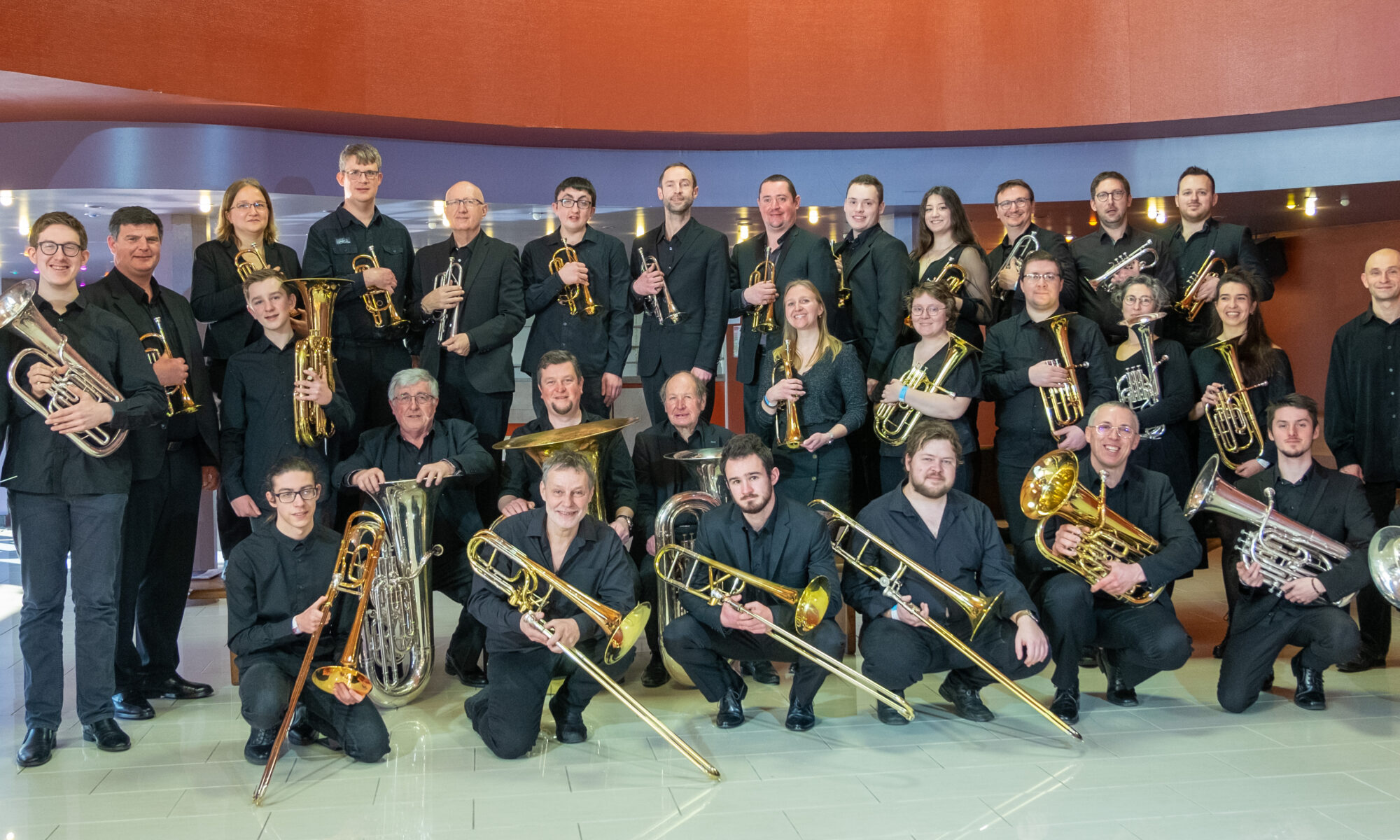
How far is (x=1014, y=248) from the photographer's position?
5.29 meters

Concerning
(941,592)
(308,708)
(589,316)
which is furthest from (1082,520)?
(308,708)

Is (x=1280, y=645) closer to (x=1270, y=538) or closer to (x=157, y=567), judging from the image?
(x=1270, y=538)

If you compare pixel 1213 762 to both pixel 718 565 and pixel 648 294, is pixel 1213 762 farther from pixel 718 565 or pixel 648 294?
pixel 648 294

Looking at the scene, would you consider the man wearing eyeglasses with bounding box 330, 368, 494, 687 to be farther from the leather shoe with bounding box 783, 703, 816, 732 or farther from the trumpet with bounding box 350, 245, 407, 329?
the leather shoe with bounding box 783, 703, 816, 732

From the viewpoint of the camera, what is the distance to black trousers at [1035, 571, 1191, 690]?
406 centimetres

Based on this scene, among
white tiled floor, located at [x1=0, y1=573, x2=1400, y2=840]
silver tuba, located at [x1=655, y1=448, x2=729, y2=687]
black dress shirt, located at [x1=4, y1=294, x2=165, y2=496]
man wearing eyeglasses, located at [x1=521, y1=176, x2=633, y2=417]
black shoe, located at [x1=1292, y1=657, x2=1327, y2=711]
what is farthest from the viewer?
man wearing eyeglasses, located at [x1=521, y1=176, x2=633, y2=417]

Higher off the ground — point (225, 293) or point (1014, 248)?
point (1014, 248)

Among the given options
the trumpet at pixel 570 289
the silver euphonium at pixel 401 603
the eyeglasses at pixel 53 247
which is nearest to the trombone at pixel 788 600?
the silver euphonium at pixel 401 603

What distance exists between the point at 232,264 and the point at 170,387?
681mm

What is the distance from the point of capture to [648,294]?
5.07 meters

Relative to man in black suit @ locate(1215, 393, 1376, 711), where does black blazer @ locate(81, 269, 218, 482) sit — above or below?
above

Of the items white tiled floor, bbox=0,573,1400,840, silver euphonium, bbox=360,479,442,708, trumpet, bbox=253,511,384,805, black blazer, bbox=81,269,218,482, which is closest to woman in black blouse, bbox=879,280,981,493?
white tiled floor, bbox=0,573,1400,840

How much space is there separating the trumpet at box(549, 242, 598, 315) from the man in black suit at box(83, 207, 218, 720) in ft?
4.99

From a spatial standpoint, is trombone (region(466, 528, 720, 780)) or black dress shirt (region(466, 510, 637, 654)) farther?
black dress shirt (region(466, 510, 637, 654))
